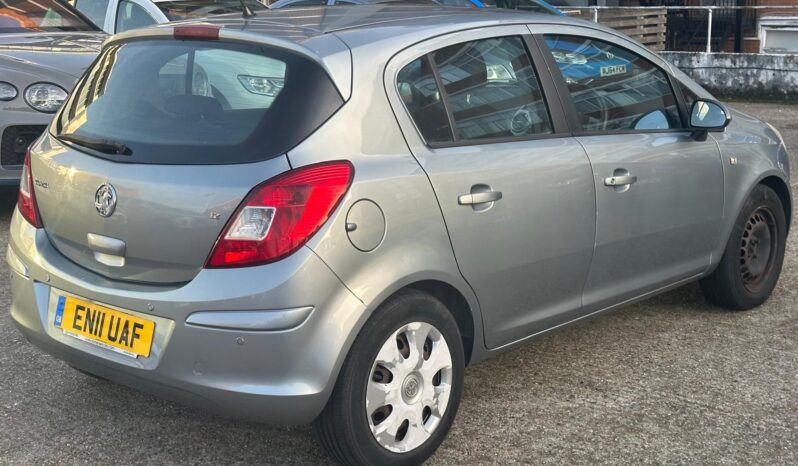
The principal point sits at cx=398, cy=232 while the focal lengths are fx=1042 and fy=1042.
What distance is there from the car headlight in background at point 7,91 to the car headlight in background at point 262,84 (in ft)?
12.3

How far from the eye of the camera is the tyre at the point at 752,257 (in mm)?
5051

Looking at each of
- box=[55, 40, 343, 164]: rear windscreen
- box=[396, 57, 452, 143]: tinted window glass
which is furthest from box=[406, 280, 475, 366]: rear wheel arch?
box=[55, 40, 343, 164]: rear windscreen

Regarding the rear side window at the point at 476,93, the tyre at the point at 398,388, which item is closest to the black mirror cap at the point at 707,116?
the rear side window at the point at 476,93

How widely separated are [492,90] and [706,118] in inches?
50.2

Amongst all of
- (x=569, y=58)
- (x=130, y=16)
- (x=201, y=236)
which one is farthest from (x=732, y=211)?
(x=130, y=16)

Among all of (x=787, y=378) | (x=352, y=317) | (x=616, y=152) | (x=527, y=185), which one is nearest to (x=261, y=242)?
(x=352, y=317)

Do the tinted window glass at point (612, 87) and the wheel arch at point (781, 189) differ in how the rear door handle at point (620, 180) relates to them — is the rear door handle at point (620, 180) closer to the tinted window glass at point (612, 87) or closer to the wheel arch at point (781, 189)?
the tinted window glass at point (612, 87)

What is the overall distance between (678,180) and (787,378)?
95 centimetres

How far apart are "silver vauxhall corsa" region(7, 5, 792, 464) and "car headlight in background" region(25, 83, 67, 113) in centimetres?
301

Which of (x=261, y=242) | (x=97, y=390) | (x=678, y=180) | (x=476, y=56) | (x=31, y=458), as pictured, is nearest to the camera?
(x=261, y=242)

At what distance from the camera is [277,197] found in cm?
314

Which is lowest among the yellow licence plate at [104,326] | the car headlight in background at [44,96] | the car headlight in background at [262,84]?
the yellow licence plate at [104,326]

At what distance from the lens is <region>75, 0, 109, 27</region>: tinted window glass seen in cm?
977

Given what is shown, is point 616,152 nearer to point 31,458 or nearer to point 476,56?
point 476,56
